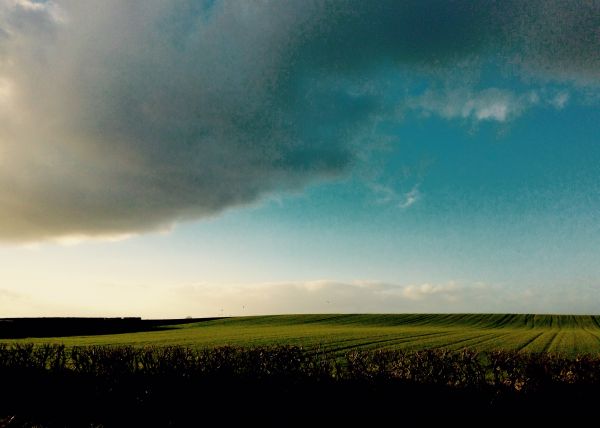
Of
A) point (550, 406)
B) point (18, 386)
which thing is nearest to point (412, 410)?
point (550, 406)

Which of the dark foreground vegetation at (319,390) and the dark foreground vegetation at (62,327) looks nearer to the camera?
the dark foreground vegetation at (319,390)

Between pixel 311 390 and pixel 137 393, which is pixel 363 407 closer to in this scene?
pixel 311 390

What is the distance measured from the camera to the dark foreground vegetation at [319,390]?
1305 centimetres

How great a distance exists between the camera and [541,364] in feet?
45.1

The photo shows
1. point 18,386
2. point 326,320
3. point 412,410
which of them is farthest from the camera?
point 326,320

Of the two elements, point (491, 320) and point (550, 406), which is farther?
point (491, 320)

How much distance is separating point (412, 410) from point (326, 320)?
269 feet

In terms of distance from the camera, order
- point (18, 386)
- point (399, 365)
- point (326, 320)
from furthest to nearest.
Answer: point (326, 320) → point (18, 386) → point (399, 365)

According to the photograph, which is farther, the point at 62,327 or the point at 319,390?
the point at 62,327

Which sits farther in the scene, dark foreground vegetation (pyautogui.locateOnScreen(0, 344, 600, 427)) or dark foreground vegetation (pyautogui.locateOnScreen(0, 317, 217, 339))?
dark foreground vegetation (pyautogui.locateOnScreen(0, 317, 217, 339))

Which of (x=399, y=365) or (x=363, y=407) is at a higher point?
(x=399, y=365)

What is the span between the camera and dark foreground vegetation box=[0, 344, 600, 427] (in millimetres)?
13055

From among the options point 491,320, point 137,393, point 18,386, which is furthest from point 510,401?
point 491,320

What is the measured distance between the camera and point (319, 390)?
1344cm
